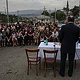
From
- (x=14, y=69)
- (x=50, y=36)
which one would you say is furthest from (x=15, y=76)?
(x=50, y=36)

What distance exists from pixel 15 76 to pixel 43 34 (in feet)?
18.1

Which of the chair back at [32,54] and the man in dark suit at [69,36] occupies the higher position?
the man in dark suit at [69,36]

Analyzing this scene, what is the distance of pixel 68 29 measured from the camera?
14.5ft

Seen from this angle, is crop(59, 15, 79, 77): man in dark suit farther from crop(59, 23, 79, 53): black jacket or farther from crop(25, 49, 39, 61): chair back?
crop(25, 49, 39, 61): chair back

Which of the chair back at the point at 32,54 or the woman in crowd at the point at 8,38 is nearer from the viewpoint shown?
the chair back at the point at 32,54

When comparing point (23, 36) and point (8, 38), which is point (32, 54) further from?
point (8, 38)

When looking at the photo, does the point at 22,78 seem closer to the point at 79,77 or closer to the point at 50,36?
the point at 79,77

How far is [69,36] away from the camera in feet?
14.6

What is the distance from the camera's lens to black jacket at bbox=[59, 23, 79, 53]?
14.5 ft

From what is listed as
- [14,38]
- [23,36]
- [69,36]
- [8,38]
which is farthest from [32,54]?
[69,36]

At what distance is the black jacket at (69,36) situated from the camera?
443 cm

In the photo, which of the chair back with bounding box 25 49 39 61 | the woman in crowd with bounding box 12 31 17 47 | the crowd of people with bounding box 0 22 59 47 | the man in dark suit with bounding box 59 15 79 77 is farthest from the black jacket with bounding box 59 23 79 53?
the woman in crowd with bounding box 12 31 17 47

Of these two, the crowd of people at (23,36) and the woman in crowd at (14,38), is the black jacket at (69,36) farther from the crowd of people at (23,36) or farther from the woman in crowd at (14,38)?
the woman in crowd at (14,38)

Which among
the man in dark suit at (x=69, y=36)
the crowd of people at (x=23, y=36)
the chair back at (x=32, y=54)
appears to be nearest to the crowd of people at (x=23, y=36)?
the crowd of people at (x=23, y=36)
